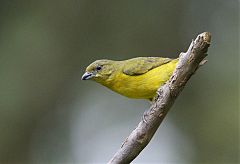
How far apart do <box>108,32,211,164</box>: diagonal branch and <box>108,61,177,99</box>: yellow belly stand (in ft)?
2.34

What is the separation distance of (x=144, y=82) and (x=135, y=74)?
171 mm

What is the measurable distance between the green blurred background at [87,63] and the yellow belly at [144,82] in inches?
137

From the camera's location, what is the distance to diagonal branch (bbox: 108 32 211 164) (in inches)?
150

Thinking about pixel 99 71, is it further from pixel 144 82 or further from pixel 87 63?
pixel 87 63

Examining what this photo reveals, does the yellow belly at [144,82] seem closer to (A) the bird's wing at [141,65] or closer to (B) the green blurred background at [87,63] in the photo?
(A) the bird's wing at [141,65]

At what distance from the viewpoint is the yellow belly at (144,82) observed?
4750 mm

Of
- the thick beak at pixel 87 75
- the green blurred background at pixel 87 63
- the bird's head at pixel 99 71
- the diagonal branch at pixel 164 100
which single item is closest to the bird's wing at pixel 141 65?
the bird's head at pixel 99 71

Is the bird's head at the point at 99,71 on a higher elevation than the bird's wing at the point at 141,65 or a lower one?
lower

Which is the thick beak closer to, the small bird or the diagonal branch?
the small bird

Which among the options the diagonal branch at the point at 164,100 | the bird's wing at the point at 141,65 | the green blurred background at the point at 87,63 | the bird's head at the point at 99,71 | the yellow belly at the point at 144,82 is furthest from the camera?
the green blurred background at the point at 87,63

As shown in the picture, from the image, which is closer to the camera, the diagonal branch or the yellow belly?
the diagonal branch

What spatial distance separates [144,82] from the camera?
16.1ft

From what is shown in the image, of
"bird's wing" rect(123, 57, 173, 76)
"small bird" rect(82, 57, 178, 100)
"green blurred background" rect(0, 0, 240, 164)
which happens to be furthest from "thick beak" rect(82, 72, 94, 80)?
"green blurred background" rect(0, 0, 240, 164)

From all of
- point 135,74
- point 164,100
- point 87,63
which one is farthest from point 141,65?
point 87,63
